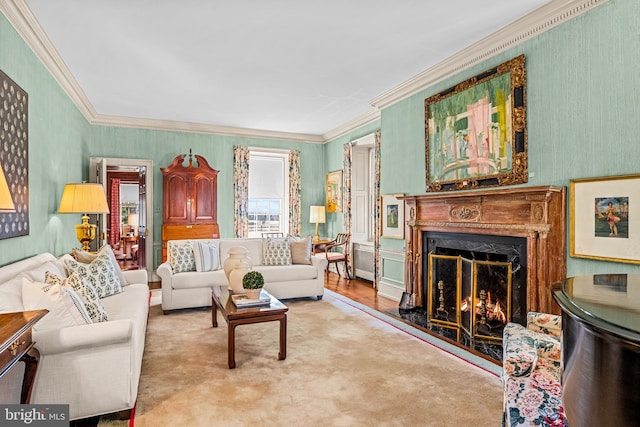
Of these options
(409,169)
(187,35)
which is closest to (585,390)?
(187,35)

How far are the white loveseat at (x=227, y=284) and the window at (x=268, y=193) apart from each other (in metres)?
2.54

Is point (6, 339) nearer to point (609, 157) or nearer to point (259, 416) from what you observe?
point (259, 416)

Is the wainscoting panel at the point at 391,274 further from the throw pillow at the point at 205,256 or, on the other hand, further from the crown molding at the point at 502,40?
the throw pillow at the point at 205,256

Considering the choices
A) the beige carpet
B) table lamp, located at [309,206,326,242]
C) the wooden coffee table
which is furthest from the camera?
table lamp, located at [309,206,326,242]

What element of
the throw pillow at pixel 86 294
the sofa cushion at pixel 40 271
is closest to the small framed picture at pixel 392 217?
the throw pillow at pixel 86 294

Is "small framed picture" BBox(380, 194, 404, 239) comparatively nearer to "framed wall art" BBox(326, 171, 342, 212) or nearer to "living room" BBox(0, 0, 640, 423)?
"living room" BBox(0, 0, 640, 423)

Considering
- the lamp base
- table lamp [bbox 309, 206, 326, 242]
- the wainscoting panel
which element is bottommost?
the wainscoting panel

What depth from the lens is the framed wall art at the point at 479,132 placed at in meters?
3.57

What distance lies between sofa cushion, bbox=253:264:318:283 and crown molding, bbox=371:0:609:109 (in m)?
2.81

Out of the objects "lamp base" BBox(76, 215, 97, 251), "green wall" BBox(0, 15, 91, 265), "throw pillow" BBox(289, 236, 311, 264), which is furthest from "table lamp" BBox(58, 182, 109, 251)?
"throw pillow" BBox(289, 236, 311, 264)

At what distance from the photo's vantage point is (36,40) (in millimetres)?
3570

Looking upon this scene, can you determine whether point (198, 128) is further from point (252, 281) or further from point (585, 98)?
point (585, 98)

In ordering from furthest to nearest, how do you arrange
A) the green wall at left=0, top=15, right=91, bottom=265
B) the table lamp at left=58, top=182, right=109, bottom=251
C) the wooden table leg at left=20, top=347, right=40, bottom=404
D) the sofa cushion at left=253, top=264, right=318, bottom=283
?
the sofa cushion at left=253, top=264, right=318, bottom=283 < the table lamp at left=58, top=182, right=109, bottom=251 < the green wall at left=0, top=15, right=91, bottom=265 < the wooden table leg at left=20, top=347, right=40, bottom=404

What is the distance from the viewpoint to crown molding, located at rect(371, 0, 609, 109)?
3105 millimetres
